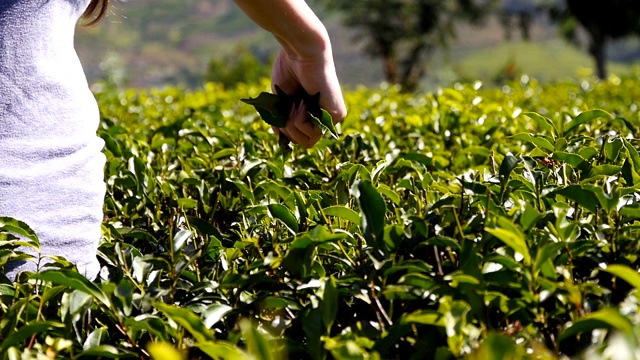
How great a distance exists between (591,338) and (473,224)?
11.0 inches

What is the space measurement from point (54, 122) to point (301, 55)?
1.78 feet

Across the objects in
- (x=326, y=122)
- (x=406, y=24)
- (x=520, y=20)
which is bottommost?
(x=520, y=20)

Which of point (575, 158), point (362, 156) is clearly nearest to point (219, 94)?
point (362, 156)

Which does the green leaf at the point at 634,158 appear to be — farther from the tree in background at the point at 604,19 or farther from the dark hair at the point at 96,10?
the tree in background at the point at 604,19

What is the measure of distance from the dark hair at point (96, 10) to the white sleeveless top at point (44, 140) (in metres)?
0.30

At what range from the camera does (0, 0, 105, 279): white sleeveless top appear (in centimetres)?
161

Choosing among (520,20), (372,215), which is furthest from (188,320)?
(520,20)

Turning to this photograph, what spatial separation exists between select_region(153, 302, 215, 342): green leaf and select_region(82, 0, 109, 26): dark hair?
3.87 ft

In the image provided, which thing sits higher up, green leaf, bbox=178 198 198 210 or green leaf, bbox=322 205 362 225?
green leaf, bbox=322 205 362 225

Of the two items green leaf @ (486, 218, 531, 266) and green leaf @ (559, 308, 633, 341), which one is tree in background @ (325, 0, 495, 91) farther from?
green leaf @ (559, 308, 633, 341)

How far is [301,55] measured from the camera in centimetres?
176

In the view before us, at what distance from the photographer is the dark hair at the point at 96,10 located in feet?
6.56

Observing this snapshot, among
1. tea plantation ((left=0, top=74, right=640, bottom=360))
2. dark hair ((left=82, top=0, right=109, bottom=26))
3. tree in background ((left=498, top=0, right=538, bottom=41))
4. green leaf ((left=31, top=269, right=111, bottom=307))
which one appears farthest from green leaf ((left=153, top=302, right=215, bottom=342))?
tree in background ((left=498, top=0, right=538, bottom=41))

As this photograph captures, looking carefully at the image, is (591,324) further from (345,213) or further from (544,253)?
(345,213)
